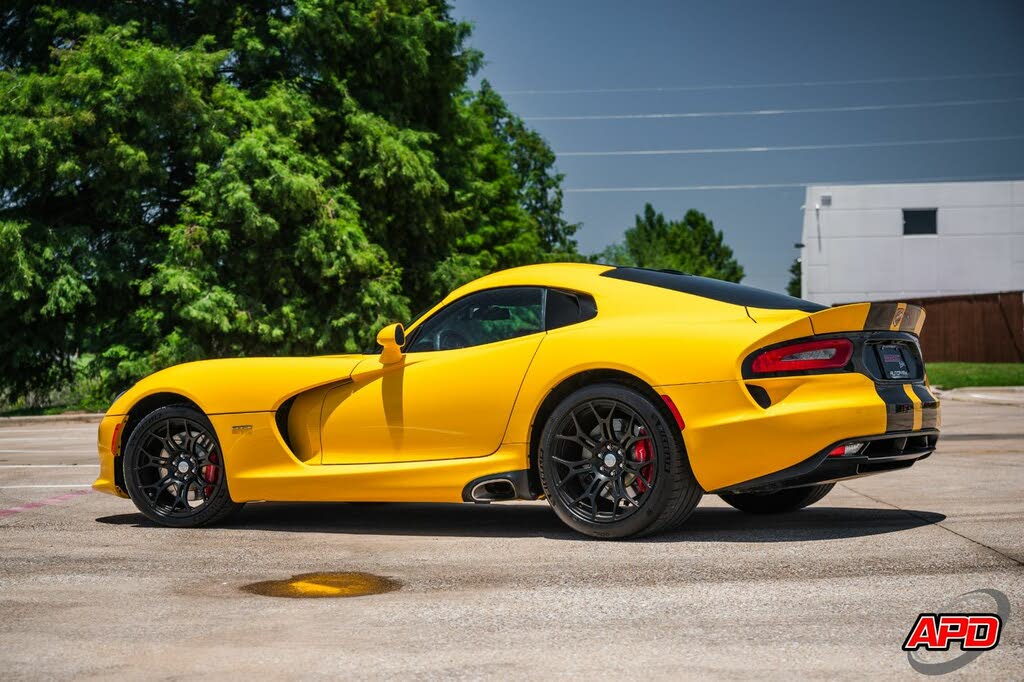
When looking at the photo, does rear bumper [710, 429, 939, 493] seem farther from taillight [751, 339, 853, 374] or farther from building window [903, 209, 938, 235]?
building window [903, 209, 938, 235]

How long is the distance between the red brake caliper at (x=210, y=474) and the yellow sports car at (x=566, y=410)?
0.01 metres

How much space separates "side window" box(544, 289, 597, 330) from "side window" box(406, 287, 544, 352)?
2.3 inches

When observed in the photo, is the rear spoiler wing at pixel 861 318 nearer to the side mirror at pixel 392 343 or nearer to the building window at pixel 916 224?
the side mirror at pixel 392 343

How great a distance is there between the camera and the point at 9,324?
2548 cm

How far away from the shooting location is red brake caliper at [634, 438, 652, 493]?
562cm

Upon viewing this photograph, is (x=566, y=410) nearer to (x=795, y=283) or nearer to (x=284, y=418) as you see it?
(x=284, y=418)

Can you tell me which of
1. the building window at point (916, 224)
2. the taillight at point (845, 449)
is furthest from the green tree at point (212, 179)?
the building window at point (916, 224)

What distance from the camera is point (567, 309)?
614cm

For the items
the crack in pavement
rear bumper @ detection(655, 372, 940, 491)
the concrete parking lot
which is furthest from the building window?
rear bumper @ detection(655, 372, 940, 491)

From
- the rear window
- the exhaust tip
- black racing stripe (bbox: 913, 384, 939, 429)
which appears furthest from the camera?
the exhaust tip

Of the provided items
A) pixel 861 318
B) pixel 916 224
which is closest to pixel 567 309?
pixel 861 318

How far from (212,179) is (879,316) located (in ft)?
69.3

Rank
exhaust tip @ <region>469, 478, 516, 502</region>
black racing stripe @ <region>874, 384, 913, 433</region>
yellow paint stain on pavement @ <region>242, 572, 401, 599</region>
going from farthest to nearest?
1. exhaust tip @ <region>469, 478, 516, 502</region>
2. black racing stripe @ <region>874, 384, 913, 433</region>
3. yellow paint stain on pavement @ <region>242, 572, 401, 599</region>

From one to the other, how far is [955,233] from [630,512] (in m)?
49.4
